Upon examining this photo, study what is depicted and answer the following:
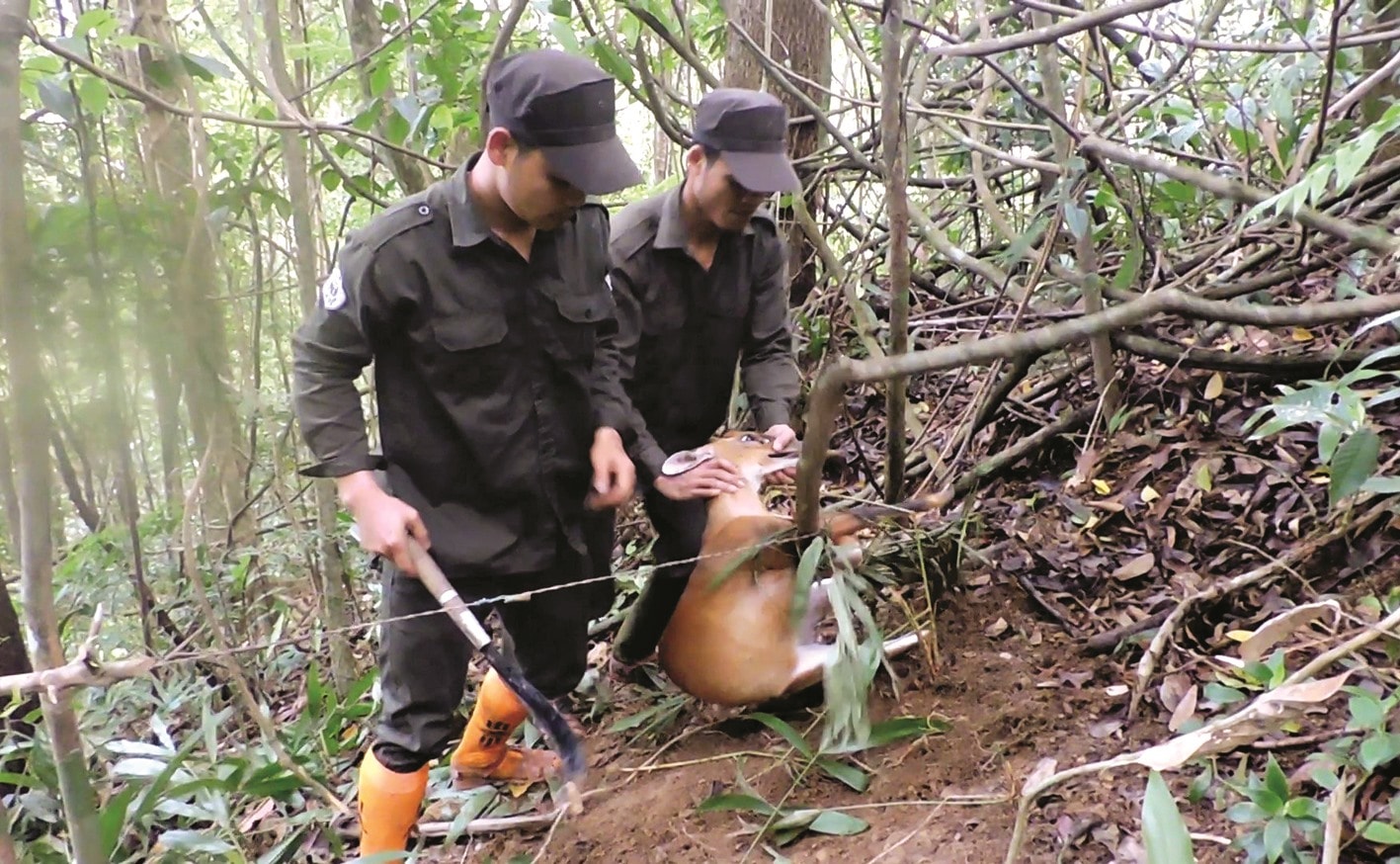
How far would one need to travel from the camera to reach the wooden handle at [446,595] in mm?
1933

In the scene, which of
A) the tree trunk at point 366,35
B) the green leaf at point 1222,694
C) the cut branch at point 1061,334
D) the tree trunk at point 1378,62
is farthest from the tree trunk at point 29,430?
the tree trunk at point 1378,62

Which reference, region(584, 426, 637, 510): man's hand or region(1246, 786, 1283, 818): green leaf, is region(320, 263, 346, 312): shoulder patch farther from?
region(1246, 786, 1283, 818): green leaf

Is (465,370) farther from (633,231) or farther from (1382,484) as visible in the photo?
(1382,484)

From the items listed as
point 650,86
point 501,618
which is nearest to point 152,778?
point 501,618

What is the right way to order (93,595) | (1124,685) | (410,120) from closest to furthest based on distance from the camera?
(1124,685), (410,120), (93,595)

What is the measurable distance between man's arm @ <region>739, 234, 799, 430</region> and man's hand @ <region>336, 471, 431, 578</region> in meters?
1.25

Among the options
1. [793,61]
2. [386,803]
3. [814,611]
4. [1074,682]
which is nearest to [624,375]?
[814,611]

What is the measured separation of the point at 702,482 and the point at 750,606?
13.6 inches

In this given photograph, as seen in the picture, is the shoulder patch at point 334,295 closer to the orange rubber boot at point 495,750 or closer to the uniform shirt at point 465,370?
the uniform shirt at point 465,370

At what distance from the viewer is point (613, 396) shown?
2.65 metres

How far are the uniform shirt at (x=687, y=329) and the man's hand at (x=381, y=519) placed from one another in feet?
2.16

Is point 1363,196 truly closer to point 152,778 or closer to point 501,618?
point 501,618

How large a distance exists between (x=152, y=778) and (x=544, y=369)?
157 cm

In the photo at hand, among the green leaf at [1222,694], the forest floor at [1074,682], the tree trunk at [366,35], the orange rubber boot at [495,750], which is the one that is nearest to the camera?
the green leaf at [1222,694]
